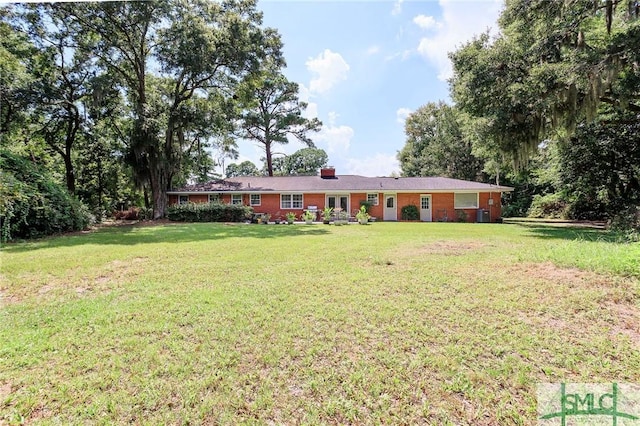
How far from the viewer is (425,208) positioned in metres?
21.1

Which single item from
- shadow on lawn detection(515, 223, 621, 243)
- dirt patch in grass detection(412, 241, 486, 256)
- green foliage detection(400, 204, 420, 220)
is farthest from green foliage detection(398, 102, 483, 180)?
dirt patch in grass detection(412, 241, 486, 256)

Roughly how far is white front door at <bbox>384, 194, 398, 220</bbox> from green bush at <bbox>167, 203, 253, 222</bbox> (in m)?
9.65

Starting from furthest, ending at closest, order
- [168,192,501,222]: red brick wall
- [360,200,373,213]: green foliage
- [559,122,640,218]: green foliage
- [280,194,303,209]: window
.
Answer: [280,194,303,209]: window
[360,200,373,213]: green foliage
[168,192,501,222]: red brick wall
[559,122,640,218]: green foliage

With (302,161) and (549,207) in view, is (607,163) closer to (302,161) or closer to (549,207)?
(549,207)

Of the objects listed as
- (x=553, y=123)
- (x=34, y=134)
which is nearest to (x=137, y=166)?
(x=34, y=134)

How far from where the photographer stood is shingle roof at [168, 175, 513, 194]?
67.6 feet

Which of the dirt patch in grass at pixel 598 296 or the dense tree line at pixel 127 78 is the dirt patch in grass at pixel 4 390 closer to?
the dirt patch in grass at pixel 598 296

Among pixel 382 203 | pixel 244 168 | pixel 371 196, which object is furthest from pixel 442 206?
pixel 244 168

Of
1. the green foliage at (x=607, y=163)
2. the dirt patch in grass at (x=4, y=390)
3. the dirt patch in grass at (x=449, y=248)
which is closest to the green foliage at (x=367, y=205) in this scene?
the green foliage at (x=607, y=163)

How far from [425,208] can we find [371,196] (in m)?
3.73

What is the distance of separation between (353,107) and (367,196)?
744 centimetres

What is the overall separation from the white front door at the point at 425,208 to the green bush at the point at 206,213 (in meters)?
11.9

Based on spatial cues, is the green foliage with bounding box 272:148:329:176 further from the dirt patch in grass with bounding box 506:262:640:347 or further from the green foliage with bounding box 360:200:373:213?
the dirt patch in grass with bounding box 506:262:640:347

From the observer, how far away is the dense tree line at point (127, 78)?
1596 centimetres
